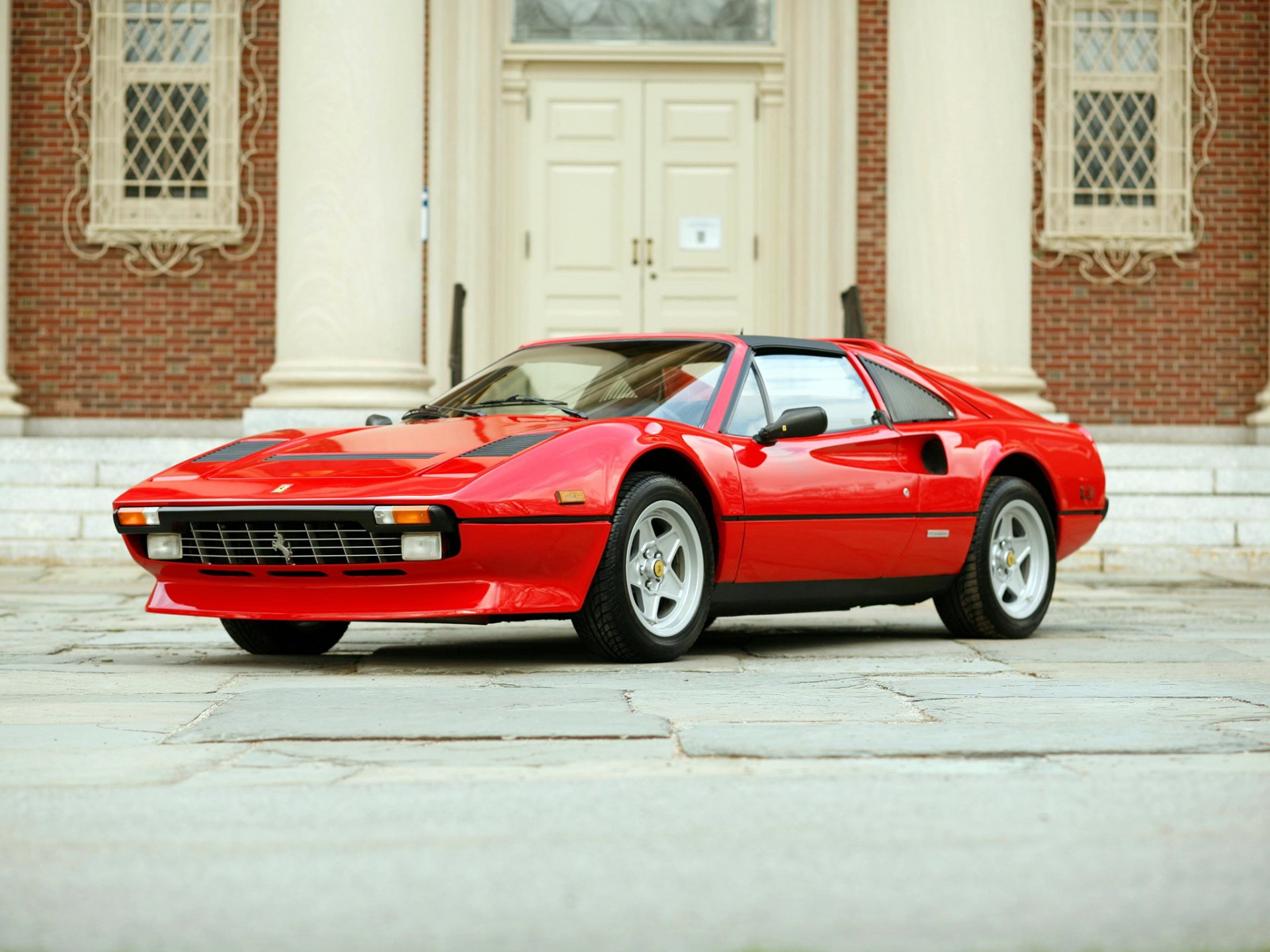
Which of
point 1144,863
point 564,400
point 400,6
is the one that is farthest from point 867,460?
point 400,6

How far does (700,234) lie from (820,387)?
26.8 feet

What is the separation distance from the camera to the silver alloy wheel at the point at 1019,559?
7461 mm

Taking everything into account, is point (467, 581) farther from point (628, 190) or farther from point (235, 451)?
point (628, 190)

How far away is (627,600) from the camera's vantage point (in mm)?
5957

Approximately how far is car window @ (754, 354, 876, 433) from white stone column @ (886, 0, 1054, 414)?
514cm

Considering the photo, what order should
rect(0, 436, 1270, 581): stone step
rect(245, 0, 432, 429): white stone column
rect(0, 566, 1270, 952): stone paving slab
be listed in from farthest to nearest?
rect(245, 0, 432, 429): white stone column
rect(0, 436, 1270, 581): stone step
rect(0, 566, 1270, 952): stone paving slab

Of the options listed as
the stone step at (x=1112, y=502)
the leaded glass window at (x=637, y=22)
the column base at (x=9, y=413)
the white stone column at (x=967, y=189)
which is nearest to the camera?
the stone step at (x=1112, y=502)

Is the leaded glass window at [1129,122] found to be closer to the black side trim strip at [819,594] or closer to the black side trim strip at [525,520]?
the black side trim strip at [819,594]

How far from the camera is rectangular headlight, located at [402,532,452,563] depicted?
5.71 metres

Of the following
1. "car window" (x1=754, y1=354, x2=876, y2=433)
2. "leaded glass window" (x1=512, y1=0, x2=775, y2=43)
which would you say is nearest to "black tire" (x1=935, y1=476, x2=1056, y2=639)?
"car window" (x1=754, y1=354, x2=876, y2=433)

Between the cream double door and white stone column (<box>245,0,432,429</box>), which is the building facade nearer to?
the cream double door

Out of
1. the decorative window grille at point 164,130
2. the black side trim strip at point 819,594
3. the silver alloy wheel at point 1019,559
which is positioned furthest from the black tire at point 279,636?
the decorative window grille at point 164,130

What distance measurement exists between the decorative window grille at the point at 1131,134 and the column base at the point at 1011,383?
315 centimetres

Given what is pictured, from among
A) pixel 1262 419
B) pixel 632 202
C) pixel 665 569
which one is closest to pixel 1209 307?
pixel 1262 419
